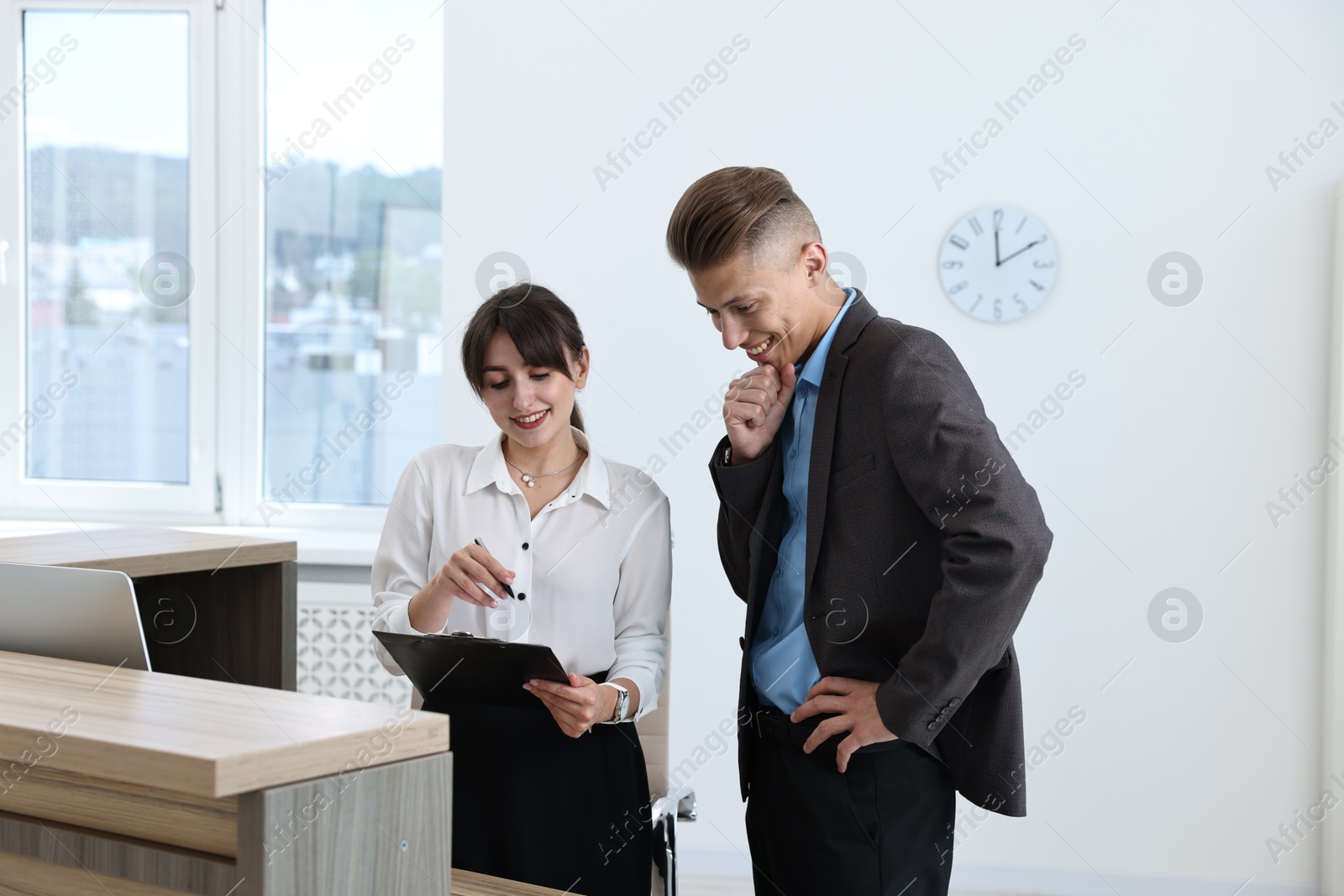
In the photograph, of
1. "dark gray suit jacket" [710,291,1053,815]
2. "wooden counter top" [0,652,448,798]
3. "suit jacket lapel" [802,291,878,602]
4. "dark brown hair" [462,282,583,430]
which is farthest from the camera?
"dark brown hair" [462,282,583,430]

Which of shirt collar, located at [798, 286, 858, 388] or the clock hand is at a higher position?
the clock hand

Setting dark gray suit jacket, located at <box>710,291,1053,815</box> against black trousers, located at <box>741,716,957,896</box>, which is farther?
black trousers, located at <box>741,716,957,896</box>

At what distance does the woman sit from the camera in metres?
1.61

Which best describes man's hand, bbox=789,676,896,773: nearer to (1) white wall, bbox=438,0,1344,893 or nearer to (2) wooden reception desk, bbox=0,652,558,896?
(2) wooden reception desk, bbox=0,652,558,896

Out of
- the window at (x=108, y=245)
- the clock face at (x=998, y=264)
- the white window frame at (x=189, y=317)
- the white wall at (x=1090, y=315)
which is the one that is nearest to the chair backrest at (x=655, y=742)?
the white wall at (x=1090, y=315)

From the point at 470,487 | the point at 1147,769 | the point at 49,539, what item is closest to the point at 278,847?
the point at 470,487

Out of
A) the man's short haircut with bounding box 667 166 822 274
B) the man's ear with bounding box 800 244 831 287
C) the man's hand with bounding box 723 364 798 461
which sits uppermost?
the man's short haircut with bounding box 667 166 822 274

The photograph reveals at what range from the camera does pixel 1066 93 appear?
3.06 m

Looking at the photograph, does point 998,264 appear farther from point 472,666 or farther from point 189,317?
point 189,317

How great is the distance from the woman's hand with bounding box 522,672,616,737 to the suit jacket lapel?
0.35m

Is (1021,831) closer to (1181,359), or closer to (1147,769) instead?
(1147,769)

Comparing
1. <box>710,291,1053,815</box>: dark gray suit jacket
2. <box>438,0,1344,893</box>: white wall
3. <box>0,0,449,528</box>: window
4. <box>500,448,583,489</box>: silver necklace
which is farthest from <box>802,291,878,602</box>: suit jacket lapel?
<box>0,0,449,528</box>: window

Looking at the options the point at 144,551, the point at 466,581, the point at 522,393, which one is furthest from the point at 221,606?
the point at 522,393

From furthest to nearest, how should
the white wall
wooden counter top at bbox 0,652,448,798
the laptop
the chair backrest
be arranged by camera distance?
the white wall
the chair backrest
the laptop
wooden counter top at bbox 0,652,448,798
